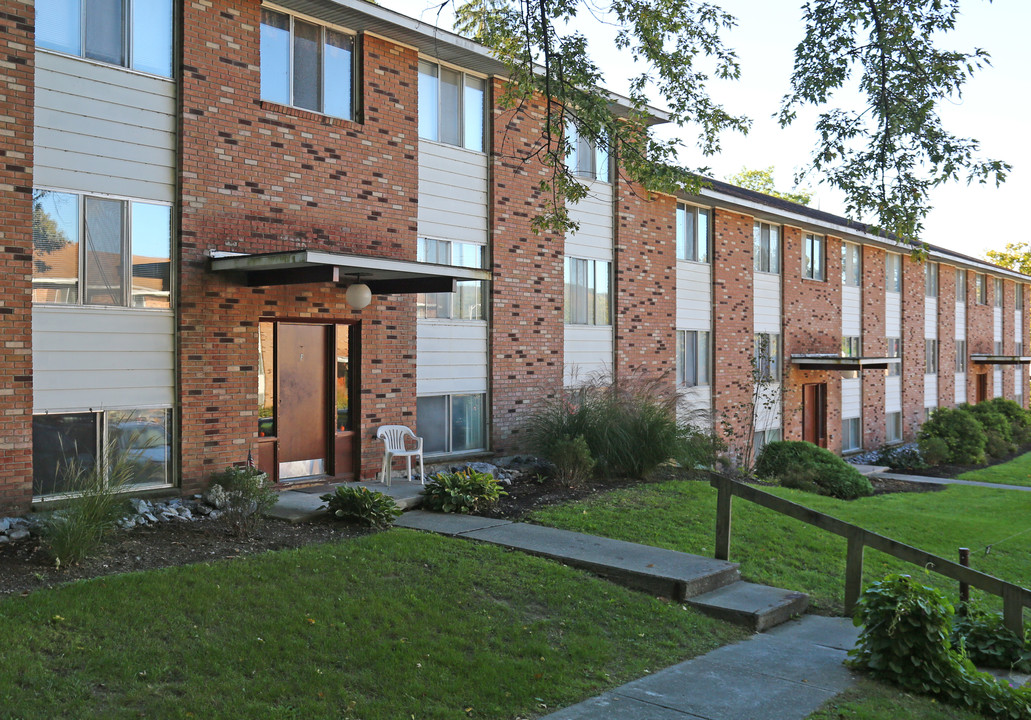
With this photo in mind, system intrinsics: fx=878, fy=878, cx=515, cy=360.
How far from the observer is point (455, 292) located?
1466 cm

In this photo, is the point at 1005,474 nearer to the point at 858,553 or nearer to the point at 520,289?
the point at 520,289

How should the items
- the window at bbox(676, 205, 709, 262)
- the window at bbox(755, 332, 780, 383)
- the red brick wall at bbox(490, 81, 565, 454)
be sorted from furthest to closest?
1. the window at bbox(755, 332, 780, 383)
2. the window at bbox(676, 205, 709, 262)
3. the red brick wall at bbox(490, 81, 565, 454)

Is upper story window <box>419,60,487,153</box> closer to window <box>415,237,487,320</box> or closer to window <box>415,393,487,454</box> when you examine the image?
window <box>415,237,487,320</box>

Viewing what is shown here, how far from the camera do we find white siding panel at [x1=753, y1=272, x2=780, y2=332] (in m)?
23.8

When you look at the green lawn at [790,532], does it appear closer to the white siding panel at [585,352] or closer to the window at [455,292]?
the white siding panel at [585,352]

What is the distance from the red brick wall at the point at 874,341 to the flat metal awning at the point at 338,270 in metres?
20.3

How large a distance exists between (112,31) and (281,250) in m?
3.28

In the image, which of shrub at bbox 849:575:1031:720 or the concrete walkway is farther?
shrub at bbox 849:575:1031:720

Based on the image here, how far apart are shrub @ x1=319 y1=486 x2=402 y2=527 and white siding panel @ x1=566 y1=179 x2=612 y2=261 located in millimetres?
8399

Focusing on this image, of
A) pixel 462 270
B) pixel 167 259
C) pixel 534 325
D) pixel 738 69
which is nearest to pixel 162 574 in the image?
pixel 167 259

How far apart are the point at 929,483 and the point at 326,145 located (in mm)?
17616

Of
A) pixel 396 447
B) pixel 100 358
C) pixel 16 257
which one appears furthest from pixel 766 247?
pixel 16 257

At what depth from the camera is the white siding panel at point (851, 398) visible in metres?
27.5

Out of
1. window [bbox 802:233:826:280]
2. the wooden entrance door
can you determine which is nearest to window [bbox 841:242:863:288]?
window [bbox 802:233:826:280]
